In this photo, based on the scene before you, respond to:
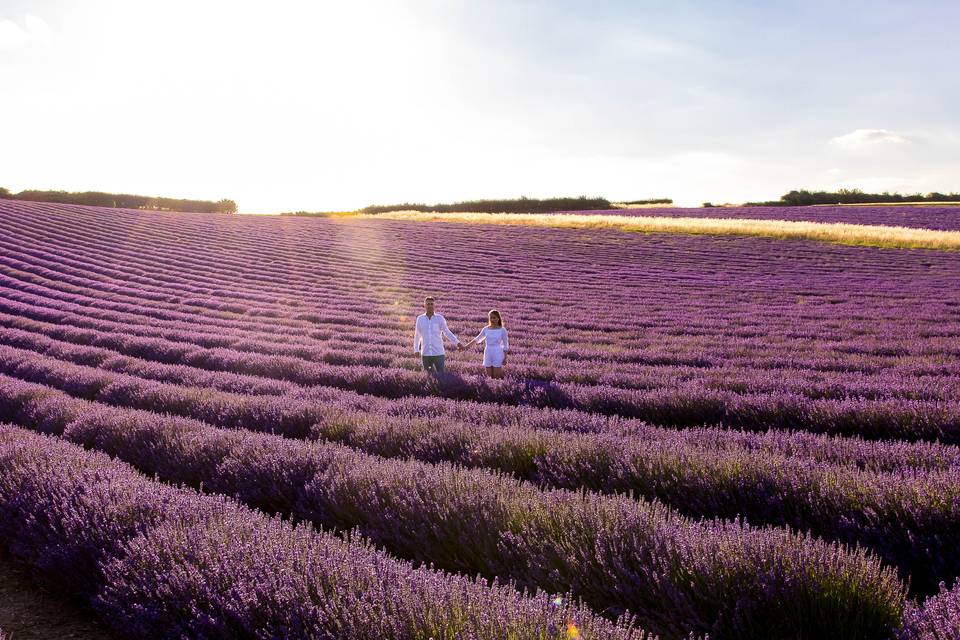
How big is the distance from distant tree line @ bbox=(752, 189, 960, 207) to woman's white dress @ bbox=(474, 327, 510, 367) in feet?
192

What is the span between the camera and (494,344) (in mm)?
8164

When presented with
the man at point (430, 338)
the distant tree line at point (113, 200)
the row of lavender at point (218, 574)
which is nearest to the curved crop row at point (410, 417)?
the row of lavender at point (218, 574)

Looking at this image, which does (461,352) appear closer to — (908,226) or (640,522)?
(640,522)

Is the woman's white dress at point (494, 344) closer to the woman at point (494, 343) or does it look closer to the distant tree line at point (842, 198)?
the woman at point (494, 343)

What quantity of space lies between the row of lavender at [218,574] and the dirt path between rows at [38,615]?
108 millimetres

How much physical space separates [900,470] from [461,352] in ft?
24.6

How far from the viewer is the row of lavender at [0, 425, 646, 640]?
1919mm

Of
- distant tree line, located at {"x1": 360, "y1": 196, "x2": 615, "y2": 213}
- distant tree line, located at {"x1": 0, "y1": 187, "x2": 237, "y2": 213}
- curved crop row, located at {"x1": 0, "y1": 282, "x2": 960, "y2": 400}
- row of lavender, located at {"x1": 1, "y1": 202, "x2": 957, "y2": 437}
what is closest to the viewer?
row of lavender, located at {"x1": 1, "y1": 202, "x2": 957, "y2": 437}

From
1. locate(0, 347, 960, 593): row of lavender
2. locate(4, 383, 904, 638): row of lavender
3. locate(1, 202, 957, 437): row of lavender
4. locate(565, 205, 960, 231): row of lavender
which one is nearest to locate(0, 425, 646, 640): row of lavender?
locate(4, 383, 904, 638): row of lavender

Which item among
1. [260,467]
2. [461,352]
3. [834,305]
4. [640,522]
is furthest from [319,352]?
[834,305]

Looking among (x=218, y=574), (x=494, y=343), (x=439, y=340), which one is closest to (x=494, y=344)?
(x=494, y=343)

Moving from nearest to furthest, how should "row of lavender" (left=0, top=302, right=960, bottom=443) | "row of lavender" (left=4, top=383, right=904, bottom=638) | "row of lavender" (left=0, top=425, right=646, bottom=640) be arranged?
"row of lavender" (left=0, top=425, right=646, bottom=640)
"row of lavender" (left=4, top=383, right=904, bottom=638)
"row of lavender" (left=0, top=302, right=960, bottom=443)

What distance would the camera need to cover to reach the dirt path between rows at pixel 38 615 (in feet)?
9.29

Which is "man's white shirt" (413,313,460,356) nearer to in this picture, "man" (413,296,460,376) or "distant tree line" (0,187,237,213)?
"man" (413,296,460,376)
